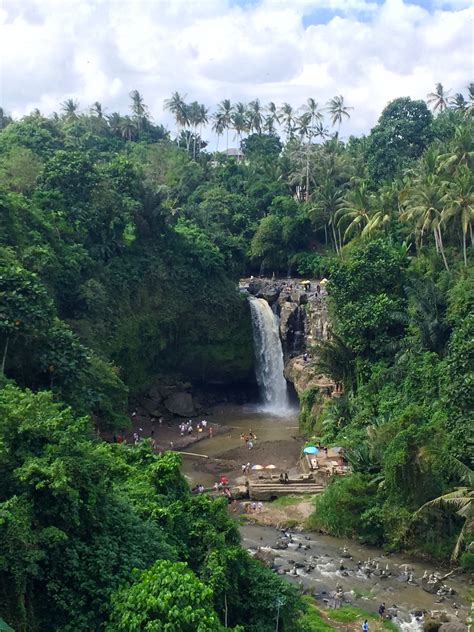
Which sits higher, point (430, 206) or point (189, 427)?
point (430, 206)

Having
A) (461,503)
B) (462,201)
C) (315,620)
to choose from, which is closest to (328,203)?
(462,201)

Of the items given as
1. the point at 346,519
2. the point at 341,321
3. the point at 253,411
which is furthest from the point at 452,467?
the point at 253,411

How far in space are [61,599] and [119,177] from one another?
109 feet

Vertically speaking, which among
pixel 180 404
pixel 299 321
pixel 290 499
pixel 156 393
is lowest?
pixel 290 499

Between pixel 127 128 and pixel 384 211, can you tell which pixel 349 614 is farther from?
pixel 127 128

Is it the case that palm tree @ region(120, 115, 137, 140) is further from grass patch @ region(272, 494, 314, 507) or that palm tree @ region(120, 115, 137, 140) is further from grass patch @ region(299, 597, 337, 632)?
grass patch @ region(299, 597, 337, 632)

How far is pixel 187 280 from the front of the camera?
43.1m

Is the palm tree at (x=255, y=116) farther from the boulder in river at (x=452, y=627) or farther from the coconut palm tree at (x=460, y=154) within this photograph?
the boulder in river at (x=452, y=627)

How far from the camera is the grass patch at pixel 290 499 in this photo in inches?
1080

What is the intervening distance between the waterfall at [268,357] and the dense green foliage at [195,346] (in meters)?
0.88

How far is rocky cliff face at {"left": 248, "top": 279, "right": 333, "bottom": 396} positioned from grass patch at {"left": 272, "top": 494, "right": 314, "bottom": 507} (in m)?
10.5

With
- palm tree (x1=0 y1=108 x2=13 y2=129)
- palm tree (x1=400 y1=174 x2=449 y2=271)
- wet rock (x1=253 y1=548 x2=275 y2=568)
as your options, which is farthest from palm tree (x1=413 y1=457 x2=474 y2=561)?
palm tree (x1=0 y1=108 x2=13 y2=129)

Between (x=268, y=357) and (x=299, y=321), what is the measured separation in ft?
11.0

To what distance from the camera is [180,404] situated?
40.5 m
